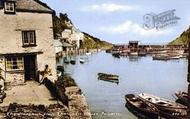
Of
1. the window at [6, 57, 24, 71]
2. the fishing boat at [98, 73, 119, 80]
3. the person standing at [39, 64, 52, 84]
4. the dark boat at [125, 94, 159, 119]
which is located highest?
the window at [6, 57, 24, 71]

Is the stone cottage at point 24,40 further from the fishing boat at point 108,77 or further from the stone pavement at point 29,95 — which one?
the fishing boat at point 108,77

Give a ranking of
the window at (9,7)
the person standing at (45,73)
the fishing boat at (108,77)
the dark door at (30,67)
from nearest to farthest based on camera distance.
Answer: the window at (9,7)
the person standing at (45,73)
the dark door at (30,67)
the fishing boat at (108,77)

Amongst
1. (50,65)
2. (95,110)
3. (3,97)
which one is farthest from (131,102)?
(3,97)

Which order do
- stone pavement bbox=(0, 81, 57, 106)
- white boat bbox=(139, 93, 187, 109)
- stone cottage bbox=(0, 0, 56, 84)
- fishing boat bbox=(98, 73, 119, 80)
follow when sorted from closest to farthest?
stone pavement bbox=(0, 81, 57, 106), stone cottage bbox=(0, 0, 56, 84), white boat bbox=(139, 93, 187, 109), fishing boat bbox=(98, 73, 119, 80)

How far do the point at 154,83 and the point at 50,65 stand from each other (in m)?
35.7

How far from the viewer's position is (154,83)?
6681 cm

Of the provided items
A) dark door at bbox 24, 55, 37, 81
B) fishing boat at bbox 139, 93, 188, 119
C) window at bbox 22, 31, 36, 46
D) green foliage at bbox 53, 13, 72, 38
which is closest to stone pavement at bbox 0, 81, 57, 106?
dark door at bbox 24, 55, 37, 81

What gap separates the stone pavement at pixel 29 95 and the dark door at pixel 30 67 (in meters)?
1.26

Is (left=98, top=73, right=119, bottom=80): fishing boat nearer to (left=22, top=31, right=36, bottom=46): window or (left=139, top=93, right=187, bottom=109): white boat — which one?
(left=139, top=93, right=187, bottom=109): white boat

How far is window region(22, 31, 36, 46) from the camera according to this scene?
3365 centimetres

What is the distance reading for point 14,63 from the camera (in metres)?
33.7

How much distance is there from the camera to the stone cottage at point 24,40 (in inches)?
1286

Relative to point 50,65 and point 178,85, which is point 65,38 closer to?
point 178,85

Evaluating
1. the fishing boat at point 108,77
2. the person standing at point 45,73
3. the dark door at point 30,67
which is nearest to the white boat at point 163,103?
the person standing at point 45,73
